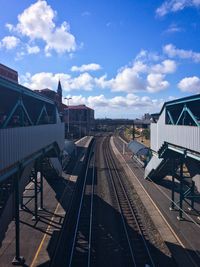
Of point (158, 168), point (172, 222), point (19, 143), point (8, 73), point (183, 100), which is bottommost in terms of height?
point (172, 222)

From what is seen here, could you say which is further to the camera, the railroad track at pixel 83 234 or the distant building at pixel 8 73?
the distant building at pixel 8 73

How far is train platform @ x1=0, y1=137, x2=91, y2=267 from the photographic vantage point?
17.2 metres

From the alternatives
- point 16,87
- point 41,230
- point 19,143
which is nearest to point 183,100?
point 16,87

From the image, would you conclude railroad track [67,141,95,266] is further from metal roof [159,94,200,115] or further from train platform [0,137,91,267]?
metal roof [159,94,200,115]

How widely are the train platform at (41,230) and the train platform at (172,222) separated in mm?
7045

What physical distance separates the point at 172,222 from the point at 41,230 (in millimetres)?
9363

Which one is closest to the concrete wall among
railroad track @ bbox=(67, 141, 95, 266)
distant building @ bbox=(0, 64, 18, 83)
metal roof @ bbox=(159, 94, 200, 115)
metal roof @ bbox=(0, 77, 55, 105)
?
metal roof @ bbox=(0, 77, 55, 105)

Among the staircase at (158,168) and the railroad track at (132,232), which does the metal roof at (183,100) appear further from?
the railroad track at (132,232)

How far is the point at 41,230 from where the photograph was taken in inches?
829

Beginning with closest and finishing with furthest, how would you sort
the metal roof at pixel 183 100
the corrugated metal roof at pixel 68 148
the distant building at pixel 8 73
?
1. the metal roof at pixel 183 100
2. the distant building at pixel 8 73
3. the corrugated metal roof at pixel 68 148

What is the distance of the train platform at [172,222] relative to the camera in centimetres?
1752

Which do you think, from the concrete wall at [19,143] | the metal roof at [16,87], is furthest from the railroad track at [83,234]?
the metal roof at [16,87]

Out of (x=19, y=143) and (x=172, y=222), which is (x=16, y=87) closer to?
(x=19, y=143)

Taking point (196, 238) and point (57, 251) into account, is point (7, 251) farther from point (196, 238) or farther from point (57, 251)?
point (196, 238)
